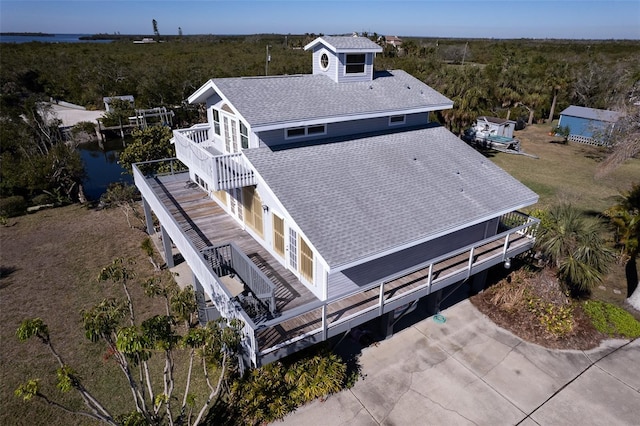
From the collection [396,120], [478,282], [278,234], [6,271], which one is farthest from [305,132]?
[6,271]

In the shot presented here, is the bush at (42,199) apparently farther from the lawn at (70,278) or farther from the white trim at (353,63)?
the white trim at (353,63)

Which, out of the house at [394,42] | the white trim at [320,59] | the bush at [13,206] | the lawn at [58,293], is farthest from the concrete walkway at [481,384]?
the house at [394,42]

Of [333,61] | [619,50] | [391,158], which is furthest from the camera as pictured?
[619,50]

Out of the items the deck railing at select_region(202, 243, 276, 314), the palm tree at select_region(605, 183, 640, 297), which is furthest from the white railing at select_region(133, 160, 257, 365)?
the palm tree at select_region(605, 183, 640, 297)

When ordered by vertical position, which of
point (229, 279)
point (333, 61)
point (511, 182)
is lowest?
point (229, 279)

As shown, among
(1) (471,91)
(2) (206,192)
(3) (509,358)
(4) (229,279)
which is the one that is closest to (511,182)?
(3) (509,358)

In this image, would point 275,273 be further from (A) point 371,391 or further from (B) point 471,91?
(B) point 471,91
